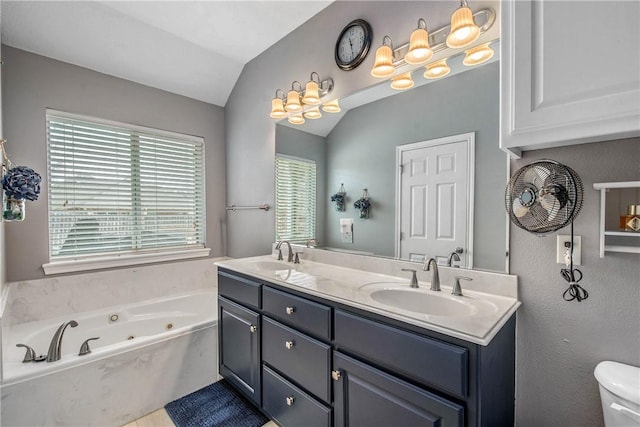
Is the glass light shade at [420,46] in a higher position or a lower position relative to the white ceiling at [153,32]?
lower

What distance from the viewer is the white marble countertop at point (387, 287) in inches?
38.3

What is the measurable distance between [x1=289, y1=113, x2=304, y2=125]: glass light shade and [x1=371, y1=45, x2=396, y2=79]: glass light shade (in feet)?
2.65

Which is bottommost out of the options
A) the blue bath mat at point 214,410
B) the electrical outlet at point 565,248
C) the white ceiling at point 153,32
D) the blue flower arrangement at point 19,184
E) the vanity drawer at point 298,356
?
the blue bath mat at point 214,410

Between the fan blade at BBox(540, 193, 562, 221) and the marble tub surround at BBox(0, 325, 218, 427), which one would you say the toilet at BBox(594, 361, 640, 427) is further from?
the marble tub surround at BBox(0, 325, 218, 427)

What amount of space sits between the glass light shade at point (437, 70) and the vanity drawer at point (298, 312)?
135cm

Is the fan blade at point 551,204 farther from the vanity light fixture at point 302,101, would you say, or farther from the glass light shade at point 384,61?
the vanity light fixture at point 302,101

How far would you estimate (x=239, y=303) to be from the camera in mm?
1917

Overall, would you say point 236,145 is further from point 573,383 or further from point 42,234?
point 573,383

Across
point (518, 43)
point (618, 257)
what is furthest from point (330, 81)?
point (618, 257)

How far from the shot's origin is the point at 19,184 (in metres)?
1.53

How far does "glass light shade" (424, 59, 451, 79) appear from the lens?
1.49 meters

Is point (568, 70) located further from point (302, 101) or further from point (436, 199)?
point (302, 101)

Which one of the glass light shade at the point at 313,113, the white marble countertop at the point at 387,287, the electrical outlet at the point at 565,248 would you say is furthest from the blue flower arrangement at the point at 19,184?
the electrical outlet at the point at 565,248

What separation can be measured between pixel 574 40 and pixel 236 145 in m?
2.72
